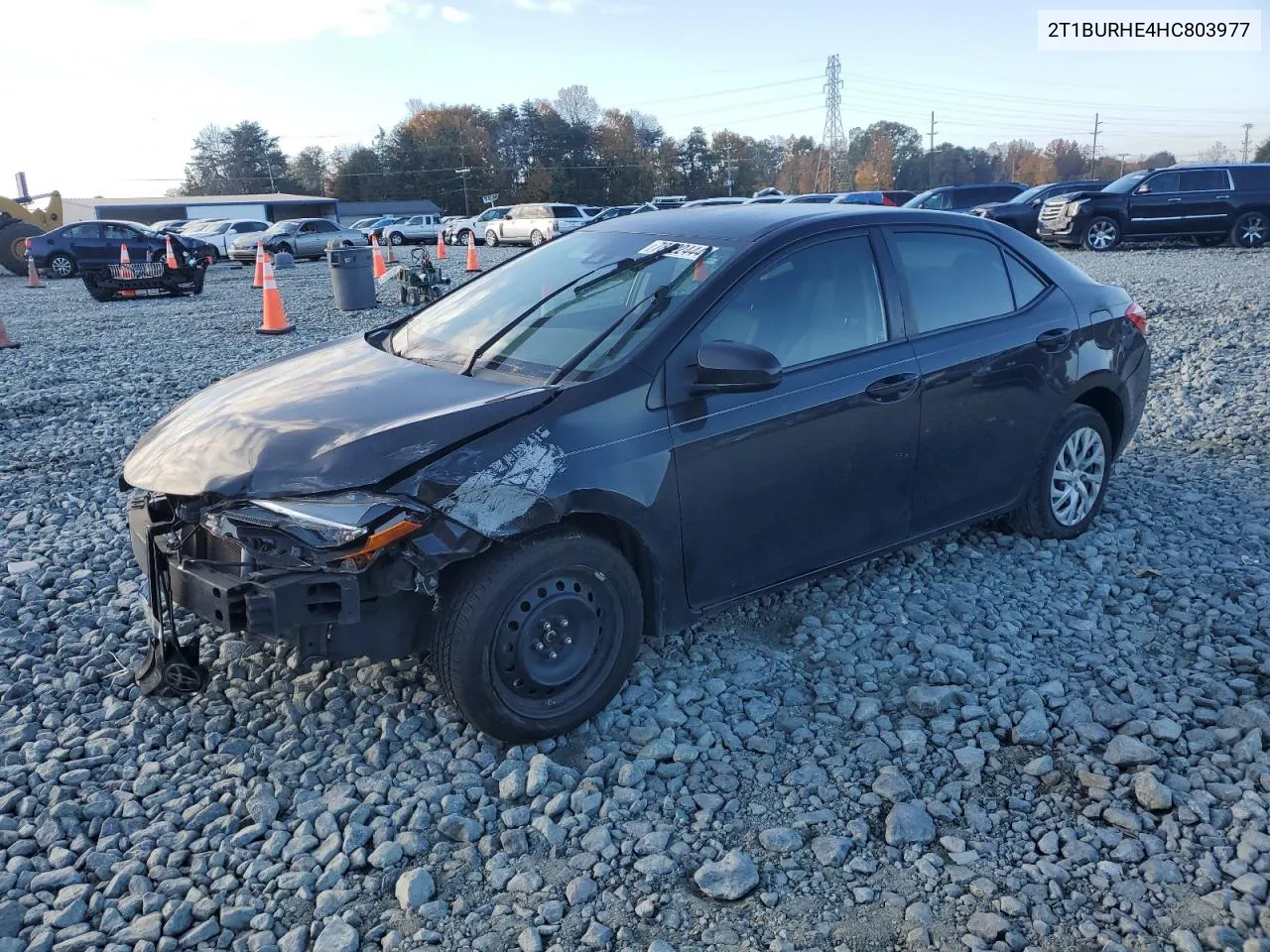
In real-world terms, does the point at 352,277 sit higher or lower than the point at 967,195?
lower

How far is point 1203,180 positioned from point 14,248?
92.8ft

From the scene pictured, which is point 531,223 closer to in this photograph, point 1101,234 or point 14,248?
point 14,248

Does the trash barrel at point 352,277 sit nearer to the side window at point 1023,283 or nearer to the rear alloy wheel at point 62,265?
the side window at point 1023,283

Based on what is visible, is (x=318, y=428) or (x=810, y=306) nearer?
(x=318, y=428)

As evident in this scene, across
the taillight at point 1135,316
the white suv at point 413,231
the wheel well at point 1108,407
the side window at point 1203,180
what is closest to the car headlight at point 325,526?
the wheel well at point 1108,407

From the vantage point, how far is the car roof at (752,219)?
12.7 feet

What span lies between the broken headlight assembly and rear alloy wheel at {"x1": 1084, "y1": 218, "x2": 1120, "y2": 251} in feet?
68.9

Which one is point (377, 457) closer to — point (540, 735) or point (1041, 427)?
point (540, 735)

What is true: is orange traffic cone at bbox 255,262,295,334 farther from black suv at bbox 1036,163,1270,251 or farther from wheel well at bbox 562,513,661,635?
black suv at bbox 1036,163,1270,251

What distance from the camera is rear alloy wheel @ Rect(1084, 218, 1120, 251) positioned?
66.9 ft

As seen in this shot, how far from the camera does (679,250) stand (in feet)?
12.6

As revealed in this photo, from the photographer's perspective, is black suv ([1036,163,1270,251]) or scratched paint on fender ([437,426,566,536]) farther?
black suv ([1036,163,1270,251])

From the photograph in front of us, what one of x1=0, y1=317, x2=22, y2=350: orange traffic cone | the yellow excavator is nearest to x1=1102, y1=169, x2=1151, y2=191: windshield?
x1=0, y1=317, x2=22, y2=350: orange traffic cone

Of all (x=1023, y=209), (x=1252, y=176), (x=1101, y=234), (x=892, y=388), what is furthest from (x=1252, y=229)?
(x=892, y=388)
